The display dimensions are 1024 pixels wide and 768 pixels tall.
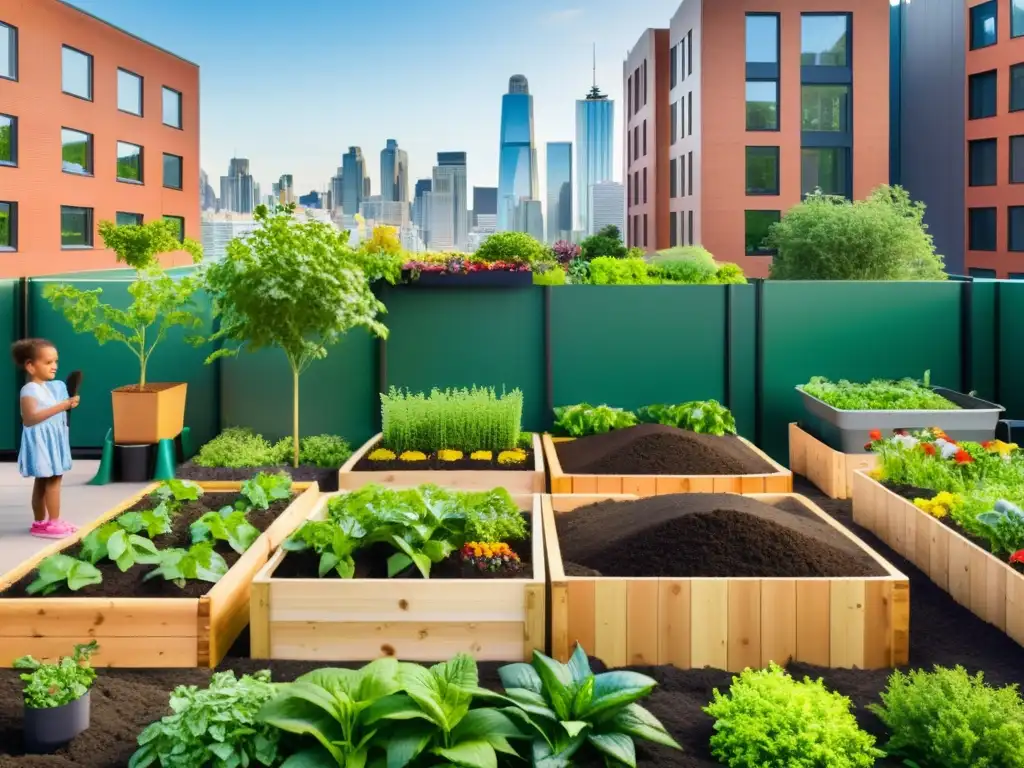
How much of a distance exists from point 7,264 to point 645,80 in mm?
26838

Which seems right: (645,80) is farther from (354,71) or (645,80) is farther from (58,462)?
(58,462)

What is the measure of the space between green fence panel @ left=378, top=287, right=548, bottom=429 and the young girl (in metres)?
3.75

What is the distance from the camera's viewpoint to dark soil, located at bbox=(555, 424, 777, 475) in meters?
8.38

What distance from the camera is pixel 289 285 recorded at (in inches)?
368

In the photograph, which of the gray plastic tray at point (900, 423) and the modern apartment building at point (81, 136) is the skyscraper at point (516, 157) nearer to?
the modern apartment building at point (81, 136)

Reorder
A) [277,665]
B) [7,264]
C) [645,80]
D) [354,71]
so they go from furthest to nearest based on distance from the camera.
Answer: [354,71]
[645,80]
[7,264]
[277,665]

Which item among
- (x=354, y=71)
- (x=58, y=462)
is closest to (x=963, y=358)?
(x=58, y=462)

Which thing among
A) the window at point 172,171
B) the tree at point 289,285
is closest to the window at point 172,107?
the window at point 172,171

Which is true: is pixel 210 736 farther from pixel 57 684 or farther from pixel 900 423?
pixel 900 423

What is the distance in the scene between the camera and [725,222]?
38.7m

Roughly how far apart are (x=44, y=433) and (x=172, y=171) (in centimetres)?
3724

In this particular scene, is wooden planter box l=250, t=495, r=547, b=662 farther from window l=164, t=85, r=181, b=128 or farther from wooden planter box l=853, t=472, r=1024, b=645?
window l=164, t=85, r=181, b=128

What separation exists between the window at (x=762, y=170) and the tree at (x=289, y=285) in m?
30.8

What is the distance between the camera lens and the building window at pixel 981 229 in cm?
4222
